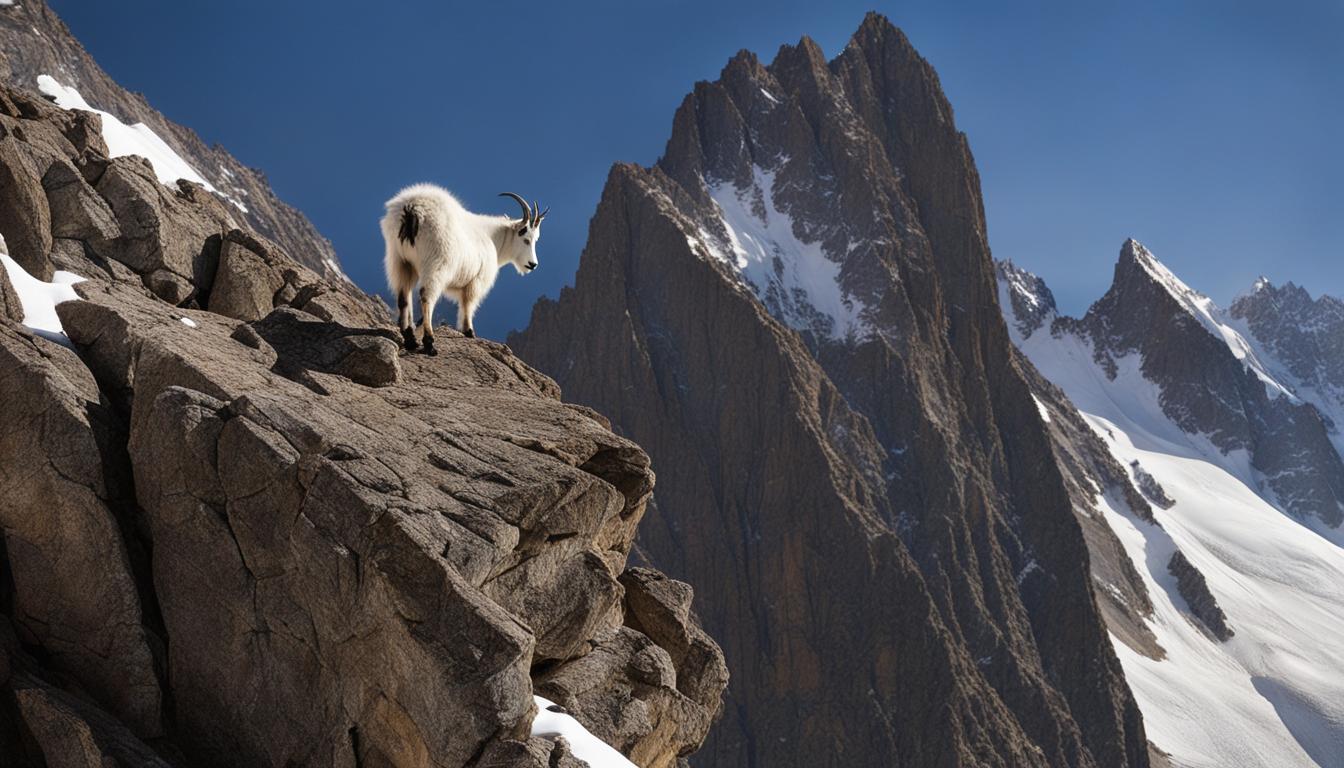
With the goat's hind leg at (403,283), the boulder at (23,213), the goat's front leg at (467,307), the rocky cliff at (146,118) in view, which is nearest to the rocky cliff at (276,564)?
the boulder at (23,213)

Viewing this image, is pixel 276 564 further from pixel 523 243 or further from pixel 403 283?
pixel 523 243

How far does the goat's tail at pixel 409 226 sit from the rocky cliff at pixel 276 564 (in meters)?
1.88

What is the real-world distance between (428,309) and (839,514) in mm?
135357

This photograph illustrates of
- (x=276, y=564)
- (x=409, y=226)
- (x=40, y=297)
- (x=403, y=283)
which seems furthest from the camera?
(x=403, y=283)

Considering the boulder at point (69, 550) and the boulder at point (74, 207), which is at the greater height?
the boulder at point (74, 207)

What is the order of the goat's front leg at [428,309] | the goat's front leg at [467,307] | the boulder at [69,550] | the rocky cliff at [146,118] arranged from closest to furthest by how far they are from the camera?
the boulder at [69,550], the goat's front leg at [428,309], the goat's front leg at [467,307], the rocky cliff at [146,118]

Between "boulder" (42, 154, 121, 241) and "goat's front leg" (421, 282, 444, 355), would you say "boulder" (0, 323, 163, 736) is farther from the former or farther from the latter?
"boulder" (42, 154, 121, 241)

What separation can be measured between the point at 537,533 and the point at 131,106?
157433 millimetres

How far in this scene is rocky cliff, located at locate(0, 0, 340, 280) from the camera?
124 m

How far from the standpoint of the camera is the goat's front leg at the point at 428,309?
18.5m

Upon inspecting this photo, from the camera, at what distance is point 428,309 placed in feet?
61.0

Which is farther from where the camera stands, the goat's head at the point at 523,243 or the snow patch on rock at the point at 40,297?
the goat's head at the point at 523,243

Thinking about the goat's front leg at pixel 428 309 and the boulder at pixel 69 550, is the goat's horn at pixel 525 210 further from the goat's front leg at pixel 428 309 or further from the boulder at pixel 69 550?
the boulder at pixel 69 550

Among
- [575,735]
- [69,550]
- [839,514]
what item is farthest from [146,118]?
[575,735]
